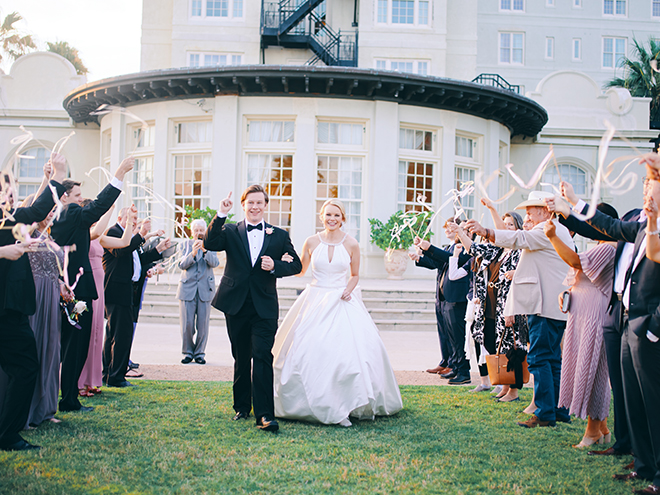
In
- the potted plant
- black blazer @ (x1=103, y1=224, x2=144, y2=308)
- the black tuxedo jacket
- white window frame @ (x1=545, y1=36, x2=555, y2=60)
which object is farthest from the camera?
white window frame @ (x1=545, y1=36, x2=555, y2=60)

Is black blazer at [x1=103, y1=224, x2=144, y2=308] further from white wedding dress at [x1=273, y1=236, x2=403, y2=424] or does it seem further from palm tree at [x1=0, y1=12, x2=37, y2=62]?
palm tree at [x1=0, y1=12, x2=37, y2=62]

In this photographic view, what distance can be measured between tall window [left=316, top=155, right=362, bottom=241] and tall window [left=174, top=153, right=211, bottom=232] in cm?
358

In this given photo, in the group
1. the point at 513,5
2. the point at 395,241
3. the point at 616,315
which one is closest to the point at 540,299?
the point at 616,315

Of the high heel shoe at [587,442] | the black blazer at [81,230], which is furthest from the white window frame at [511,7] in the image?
the black blazer at [81,230]

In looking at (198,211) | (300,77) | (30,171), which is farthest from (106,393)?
(30,171)

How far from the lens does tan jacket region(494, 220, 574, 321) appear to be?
5.02 m

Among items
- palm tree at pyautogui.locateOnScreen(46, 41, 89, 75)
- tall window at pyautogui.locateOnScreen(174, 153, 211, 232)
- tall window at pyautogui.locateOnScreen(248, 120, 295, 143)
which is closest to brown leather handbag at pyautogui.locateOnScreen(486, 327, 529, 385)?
tall window at pyautogui.locateOnScreen(248, 120, 295, 143)

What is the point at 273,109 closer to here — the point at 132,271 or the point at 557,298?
the point at 132,271

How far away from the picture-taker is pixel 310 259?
5.63m

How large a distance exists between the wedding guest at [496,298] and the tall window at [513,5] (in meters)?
26.3

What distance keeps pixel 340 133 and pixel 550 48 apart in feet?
58.6

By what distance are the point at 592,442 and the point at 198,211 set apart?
1267cm

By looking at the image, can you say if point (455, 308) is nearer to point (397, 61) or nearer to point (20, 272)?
point (20, 272)

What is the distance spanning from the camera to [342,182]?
16.7 meters
